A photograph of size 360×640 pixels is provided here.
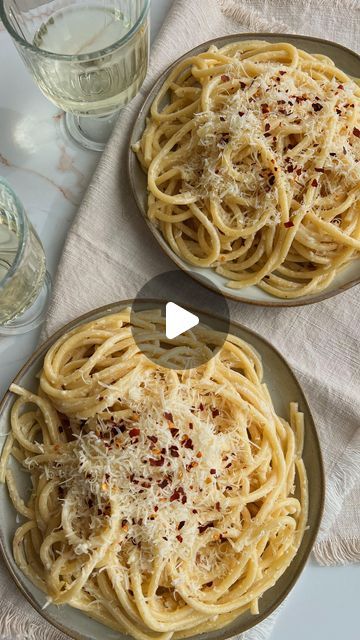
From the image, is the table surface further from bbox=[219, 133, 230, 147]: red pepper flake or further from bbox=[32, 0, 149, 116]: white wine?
bbox=[219, 133, 230, 147]: red pepper flake

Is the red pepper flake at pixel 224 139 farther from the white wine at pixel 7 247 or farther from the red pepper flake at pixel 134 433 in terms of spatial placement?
the red pepper flake at pixel 134 433

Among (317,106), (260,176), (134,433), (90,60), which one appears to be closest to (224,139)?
(260,176)

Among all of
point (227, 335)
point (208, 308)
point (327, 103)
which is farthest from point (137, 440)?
point (327, 103)

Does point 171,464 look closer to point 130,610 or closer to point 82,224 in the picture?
point 130,610

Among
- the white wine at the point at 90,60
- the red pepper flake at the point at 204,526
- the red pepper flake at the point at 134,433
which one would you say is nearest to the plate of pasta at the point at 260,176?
the white wine at the point at 90,60
